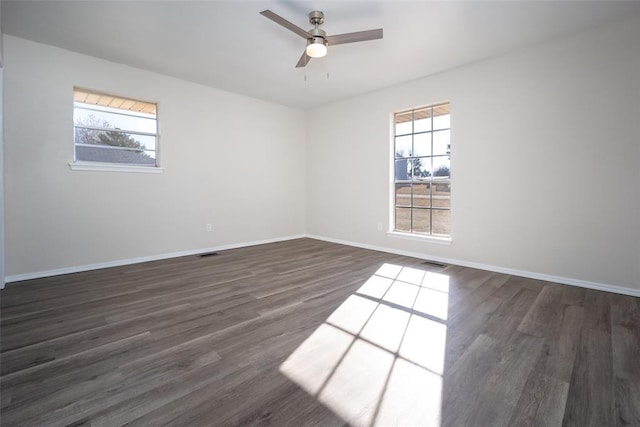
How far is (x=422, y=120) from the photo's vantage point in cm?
450

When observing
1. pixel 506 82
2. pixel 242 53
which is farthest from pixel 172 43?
pixel 506 82

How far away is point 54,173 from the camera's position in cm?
349

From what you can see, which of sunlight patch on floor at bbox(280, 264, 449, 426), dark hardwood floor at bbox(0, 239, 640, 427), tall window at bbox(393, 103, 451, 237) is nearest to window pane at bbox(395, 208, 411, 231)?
tall window at bbox(393, 103, 451, 237)

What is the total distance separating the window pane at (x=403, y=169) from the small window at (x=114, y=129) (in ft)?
12.6

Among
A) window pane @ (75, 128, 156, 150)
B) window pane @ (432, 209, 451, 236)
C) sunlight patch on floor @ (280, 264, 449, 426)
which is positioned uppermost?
window pane @ (75, 128, 156, 150)

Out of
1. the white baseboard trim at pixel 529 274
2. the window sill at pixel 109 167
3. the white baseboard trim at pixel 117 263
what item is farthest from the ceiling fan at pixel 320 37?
the white baseboard trim at pixel 117 263

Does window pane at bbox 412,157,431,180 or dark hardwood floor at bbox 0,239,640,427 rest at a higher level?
window pane at bbox 412,157,431,180

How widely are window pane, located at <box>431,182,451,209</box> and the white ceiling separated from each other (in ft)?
5.40

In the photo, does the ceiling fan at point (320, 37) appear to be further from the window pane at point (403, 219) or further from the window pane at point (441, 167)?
the window pane at point (403, 219)

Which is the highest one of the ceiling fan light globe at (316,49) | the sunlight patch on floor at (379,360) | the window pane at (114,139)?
the ceiling fan light globe at (316,49)

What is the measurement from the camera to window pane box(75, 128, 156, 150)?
374cm

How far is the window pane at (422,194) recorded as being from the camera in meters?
4.44

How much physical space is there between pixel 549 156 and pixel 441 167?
51.1 inches

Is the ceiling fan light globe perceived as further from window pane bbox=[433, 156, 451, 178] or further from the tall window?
window pane bbox=[433, 156, 451, 178]
